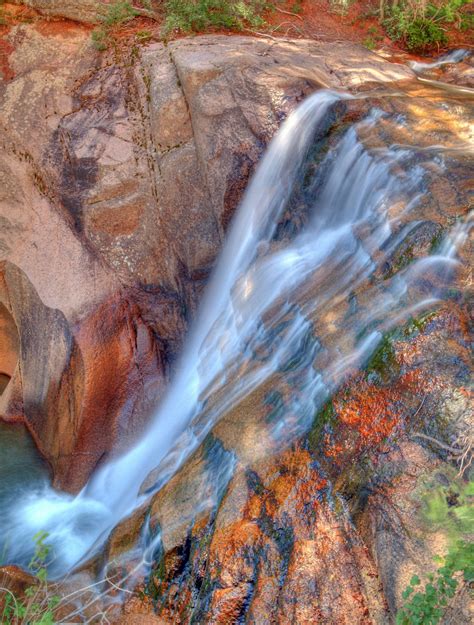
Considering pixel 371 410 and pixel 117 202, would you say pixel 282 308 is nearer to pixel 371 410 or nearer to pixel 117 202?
pixel 371 410

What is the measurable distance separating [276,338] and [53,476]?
3.56 m

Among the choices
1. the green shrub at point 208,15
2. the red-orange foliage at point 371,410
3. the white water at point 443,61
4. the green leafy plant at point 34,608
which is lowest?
the green leafy plant at point 34,608

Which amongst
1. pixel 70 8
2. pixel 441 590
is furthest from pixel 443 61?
pixel 441 590

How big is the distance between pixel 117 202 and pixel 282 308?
2743mm

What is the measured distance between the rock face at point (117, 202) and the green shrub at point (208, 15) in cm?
89

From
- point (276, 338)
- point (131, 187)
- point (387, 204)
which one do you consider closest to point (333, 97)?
point (387, 204)

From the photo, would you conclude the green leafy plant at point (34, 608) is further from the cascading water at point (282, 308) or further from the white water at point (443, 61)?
the white water at point (443, 61)

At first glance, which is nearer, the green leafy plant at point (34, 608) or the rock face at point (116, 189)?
the green leafy plant at point (34, 608)

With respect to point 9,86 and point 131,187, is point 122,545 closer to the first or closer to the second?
point 131,187

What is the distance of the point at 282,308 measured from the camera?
17.9 feet

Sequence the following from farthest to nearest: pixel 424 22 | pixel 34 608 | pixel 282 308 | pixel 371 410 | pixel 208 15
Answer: pixel 424 22, pixel 208 15, pixel 282 308, pixel 34 608, pixel 371 410

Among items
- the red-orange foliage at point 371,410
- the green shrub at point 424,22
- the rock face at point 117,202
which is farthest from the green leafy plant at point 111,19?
the red-orange foliage at point 371,410

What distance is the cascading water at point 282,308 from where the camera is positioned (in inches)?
169

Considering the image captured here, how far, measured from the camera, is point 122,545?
455 centimetres
